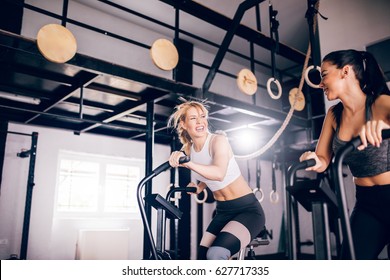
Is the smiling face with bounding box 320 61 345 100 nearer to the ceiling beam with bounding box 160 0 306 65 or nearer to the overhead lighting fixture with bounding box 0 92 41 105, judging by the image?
the ceiling beam with bounding box 160 0 306 65

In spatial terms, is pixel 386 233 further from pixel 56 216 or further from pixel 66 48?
pixel 56 216

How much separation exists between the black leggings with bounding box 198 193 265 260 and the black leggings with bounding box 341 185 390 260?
65 centimetres

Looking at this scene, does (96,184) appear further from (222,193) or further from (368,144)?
(368,144)

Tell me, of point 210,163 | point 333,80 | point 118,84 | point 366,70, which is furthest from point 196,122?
point 118,84

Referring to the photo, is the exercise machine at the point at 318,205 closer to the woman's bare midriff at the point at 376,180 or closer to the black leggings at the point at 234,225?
the woman's bare midriff at the point at 376,180

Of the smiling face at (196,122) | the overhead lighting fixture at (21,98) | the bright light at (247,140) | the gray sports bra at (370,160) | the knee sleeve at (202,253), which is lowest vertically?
the knee sleeve at (202,253)

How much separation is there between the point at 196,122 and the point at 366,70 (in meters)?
1.14

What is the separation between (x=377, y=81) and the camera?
163cm

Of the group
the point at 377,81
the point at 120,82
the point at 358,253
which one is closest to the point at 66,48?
the point at 120,82

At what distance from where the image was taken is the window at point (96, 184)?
21.9ft

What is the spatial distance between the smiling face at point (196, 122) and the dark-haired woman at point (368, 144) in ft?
Result: 2.94

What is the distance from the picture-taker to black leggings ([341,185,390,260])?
1.63m

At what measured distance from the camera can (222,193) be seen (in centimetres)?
230

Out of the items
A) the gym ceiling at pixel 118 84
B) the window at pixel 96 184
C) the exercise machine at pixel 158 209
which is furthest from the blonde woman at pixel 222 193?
the window at pixel 96 184
